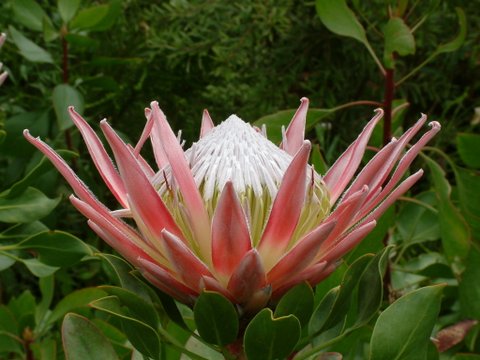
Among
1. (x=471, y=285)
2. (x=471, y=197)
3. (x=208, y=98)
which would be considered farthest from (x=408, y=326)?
(x=208, y=98)

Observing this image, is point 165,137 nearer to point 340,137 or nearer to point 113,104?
point 340,137

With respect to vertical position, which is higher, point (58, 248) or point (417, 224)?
point (58, 248)

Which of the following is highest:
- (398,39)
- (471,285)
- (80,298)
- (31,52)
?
(398,39)

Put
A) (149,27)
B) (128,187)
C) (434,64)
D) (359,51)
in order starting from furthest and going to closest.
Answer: (149,27) → (434,64) → (359,51) → (128,187)

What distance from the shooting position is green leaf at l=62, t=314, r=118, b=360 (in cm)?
83

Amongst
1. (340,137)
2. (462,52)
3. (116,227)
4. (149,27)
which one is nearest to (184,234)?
(116,227)

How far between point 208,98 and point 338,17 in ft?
3.79

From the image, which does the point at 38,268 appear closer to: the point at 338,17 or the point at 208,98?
the point at 338,17

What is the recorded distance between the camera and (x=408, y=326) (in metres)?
0.82

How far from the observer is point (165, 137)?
2.64 feet

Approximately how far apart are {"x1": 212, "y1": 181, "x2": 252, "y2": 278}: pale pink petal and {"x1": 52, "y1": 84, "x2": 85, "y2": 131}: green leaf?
123 centimetres

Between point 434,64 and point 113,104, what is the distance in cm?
100

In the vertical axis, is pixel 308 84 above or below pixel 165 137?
below

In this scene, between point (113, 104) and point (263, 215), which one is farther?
point (113, 104)
